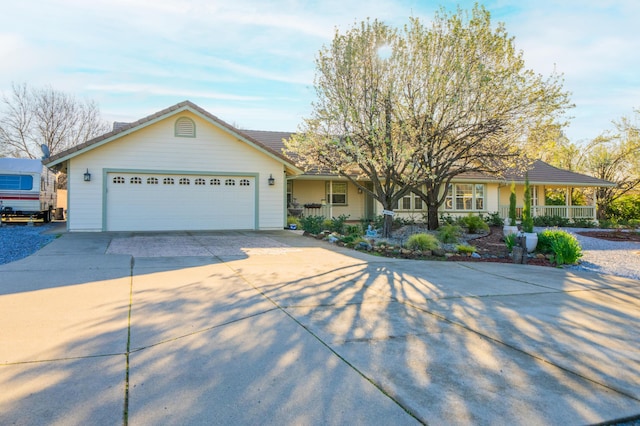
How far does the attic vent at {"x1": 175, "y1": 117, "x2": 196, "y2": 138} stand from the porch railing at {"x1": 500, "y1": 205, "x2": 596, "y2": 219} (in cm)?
1732

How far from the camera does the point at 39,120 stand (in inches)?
1256

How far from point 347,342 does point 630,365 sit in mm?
2465

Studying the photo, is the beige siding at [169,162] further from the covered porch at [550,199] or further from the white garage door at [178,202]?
the covered porch at [550,199]

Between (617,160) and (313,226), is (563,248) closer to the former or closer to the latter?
(313,226)

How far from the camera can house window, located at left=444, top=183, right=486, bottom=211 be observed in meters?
22.8

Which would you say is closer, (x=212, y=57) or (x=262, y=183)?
(x=212, y=57)

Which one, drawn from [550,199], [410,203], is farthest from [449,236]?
[550,199]

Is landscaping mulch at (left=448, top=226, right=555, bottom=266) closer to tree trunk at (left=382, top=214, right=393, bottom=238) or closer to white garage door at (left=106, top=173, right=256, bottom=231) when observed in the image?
tree trunk at (left=382, top=214, right=393, bottom=238)

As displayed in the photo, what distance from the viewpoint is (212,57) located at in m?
14.6

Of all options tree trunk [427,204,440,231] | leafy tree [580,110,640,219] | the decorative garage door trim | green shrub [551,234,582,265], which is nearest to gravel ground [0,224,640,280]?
green shrub [551,234,582,265]

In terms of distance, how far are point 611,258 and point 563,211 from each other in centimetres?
1523

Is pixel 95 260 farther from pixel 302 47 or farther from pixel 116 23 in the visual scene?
pixel 302 47

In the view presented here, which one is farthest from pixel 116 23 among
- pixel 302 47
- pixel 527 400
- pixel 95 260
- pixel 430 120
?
pixel 527 400

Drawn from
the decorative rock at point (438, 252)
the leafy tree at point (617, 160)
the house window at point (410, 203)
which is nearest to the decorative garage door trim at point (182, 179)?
the decorative rock at point (438, 252)
